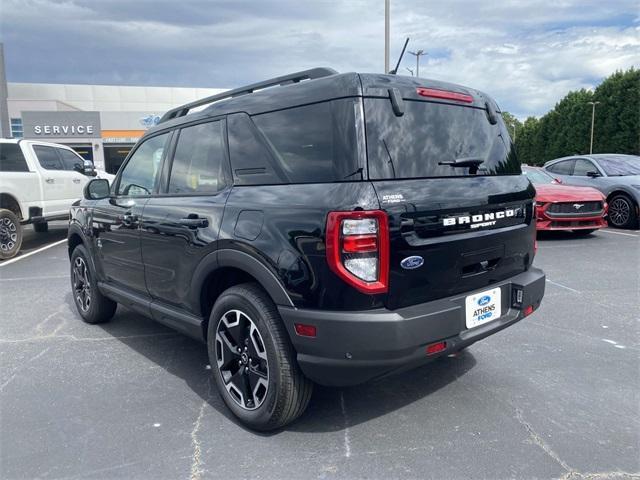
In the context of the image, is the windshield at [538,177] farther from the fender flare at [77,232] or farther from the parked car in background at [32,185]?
the parked car in background at [32,185]

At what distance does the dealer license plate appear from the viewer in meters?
2.65

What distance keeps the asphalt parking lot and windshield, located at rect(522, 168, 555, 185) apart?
5700mm

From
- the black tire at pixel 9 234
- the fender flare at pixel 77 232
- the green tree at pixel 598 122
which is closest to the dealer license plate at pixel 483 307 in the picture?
the fender flare at pixel 77 232

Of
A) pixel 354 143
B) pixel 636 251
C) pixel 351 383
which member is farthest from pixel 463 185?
pixel 636 251

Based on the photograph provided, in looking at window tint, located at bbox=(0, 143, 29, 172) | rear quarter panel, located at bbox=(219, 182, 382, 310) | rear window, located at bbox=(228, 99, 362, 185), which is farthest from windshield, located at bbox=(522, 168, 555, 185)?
window tint, located at bbox=(0, 143, 29, 172)

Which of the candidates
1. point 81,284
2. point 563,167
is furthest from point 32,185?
point 563,167

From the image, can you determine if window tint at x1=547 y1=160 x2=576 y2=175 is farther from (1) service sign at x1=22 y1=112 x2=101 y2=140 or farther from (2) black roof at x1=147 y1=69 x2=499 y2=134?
(1) service sign at x1=22 y1=112 x2=101 y2=140

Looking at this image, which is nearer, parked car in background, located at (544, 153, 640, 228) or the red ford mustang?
the red ford mustang

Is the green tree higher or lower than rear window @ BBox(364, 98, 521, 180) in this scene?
higher

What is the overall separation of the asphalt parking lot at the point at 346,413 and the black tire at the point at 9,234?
4.40m

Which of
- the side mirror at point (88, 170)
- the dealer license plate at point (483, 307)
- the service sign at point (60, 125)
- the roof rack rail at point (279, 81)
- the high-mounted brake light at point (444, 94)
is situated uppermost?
the service sign at point (60, 125)

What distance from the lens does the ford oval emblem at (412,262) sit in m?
2.36

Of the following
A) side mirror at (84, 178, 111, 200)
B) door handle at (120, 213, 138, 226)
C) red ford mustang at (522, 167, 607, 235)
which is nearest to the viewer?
door handle at (120, 213, 138, 226)

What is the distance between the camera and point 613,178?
10.0 m
